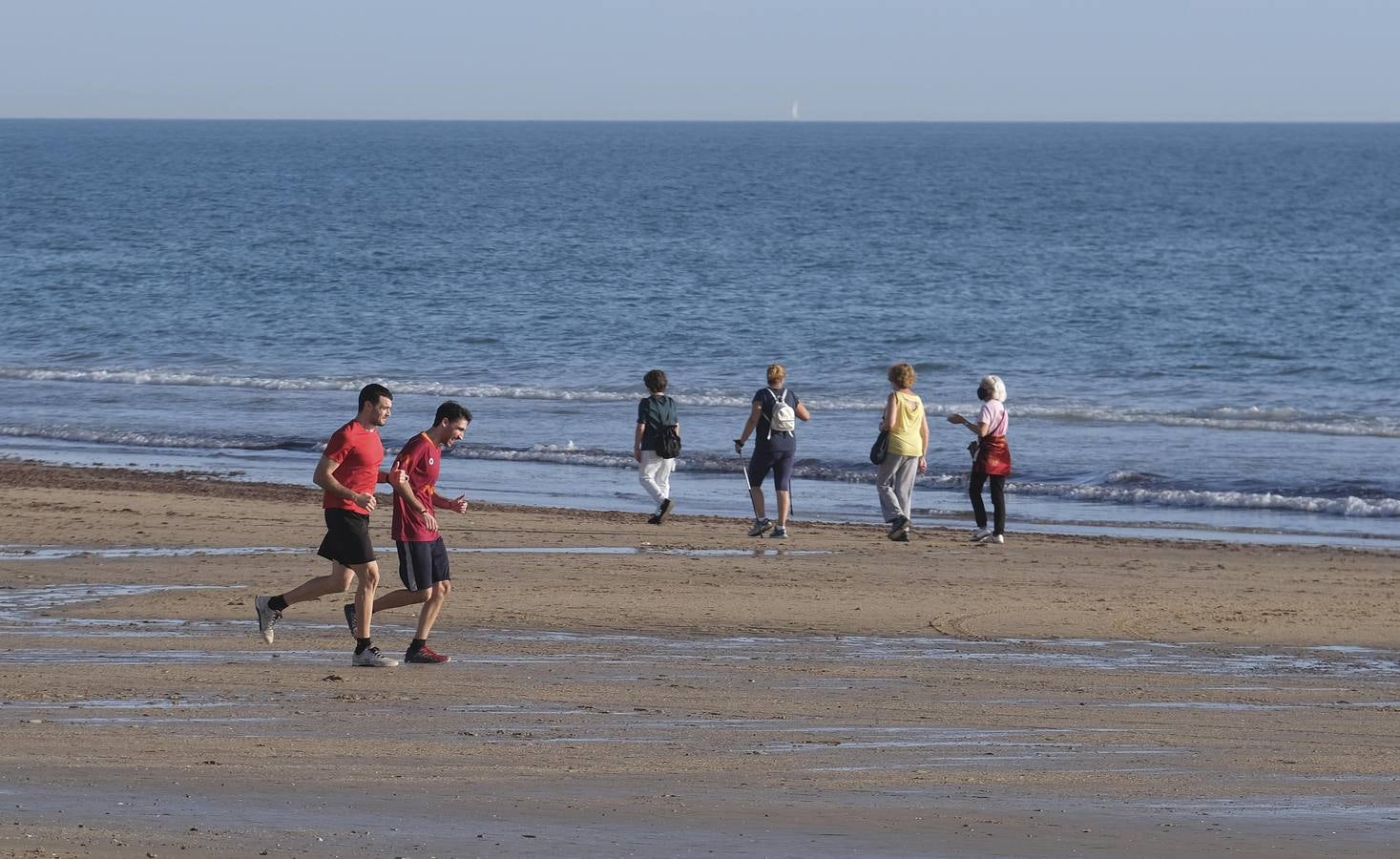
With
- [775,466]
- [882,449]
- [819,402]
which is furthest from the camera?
[819,402]

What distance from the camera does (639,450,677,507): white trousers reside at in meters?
13.8

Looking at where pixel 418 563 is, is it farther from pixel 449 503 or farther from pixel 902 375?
pixel 902 375

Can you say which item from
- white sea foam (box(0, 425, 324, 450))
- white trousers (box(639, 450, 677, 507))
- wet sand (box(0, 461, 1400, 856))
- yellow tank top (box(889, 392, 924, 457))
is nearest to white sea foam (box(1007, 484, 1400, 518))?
wet sand (box(0, 461, 1400, 856))

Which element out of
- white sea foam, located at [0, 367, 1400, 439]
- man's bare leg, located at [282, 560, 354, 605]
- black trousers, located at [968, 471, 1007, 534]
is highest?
man's bare leg, located at [282, 560, 354, 605]

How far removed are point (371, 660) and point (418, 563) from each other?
53cm

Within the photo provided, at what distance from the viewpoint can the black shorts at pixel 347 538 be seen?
8250 mm

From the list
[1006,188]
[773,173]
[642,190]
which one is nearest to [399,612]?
[642,190]

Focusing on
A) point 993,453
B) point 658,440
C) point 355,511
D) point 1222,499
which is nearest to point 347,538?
point 355,511

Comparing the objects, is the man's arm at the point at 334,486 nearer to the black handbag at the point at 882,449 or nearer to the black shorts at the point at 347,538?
the black shorts at the point at 347,538

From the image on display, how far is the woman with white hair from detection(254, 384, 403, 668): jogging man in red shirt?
20.0 ft

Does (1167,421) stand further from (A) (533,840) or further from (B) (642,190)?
(B) (642,190)

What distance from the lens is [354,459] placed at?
8.11m

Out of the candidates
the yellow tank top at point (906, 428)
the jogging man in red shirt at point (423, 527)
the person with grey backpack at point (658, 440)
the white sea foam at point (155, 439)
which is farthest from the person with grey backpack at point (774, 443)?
the white sea foam at point (155, 439)

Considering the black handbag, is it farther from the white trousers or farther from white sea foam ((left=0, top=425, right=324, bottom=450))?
white sea foam ((left=0, top=425, right=324, bottom=450))
